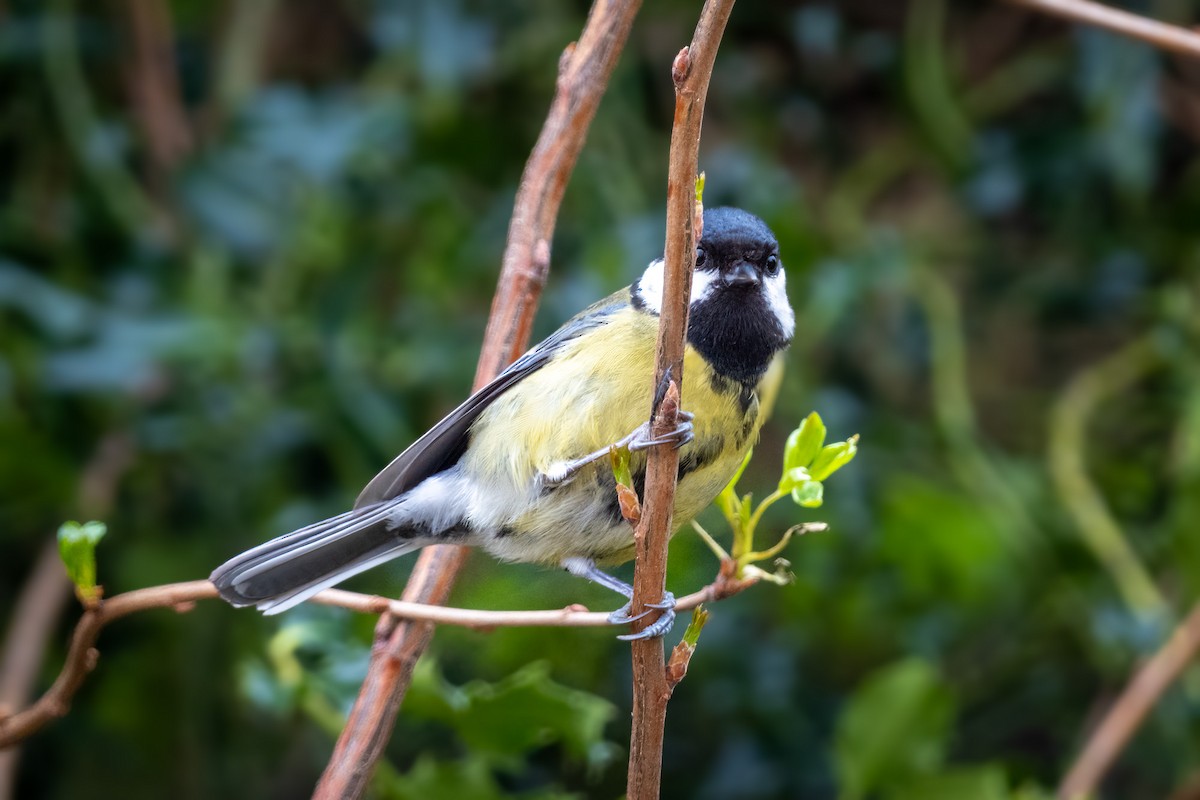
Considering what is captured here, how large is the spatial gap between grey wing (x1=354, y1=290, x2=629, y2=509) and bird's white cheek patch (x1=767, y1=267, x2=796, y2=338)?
0.17m

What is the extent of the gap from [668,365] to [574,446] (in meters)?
0.41

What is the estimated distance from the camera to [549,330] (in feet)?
5.85

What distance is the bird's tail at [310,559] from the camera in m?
1.12

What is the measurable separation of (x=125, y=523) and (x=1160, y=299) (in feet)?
5.43

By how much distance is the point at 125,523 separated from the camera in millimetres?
1991

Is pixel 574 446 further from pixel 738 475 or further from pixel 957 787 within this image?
pixel 957 787

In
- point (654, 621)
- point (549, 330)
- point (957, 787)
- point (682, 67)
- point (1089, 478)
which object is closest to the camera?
point (682, 67)

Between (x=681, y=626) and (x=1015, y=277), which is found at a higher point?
(x=1015, y=277)

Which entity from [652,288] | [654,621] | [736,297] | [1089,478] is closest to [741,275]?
[736,297]

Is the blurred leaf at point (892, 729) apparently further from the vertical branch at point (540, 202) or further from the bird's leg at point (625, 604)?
the vertical branch at point (540, 202)

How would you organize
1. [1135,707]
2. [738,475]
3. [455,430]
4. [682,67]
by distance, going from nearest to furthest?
[682,67], [738,475], [455,430], [1135,707]

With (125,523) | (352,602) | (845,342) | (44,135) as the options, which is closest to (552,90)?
(845,342)

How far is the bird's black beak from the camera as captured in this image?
118 cm

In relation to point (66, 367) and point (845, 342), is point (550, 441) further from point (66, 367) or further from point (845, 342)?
point (845, 342)
